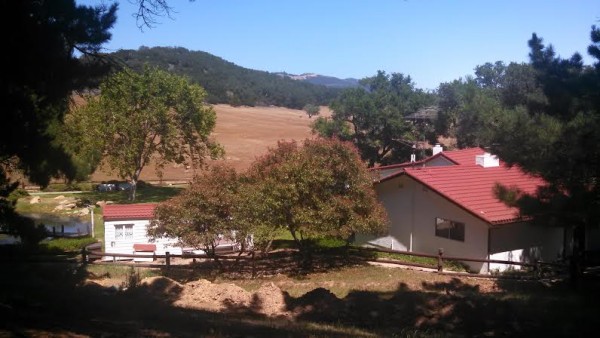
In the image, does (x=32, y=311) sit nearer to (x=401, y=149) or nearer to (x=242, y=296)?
(x=242, y=296)

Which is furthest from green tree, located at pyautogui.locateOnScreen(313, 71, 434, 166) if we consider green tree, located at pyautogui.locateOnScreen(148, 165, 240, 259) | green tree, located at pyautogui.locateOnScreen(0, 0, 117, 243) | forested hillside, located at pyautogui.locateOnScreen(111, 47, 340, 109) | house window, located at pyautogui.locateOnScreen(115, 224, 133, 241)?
forested hillside, located at pyautogui.locateOnScreen(111, 47, 340, 109)

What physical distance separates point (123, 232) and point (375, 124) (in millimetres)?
33952

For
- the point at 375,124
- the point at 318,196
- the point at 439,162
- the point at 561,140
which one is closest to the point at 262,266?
the point at 318,196

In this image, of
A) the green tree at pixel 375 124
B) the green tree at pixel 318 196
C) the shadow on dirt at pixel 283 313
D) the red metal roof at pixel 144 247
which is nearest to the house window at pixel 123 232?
the red metal roof at pixel 144 247

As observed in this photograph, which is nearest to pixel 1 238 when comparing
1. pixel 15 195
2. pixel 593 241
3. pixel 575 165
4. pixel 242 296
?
pixel 15 195

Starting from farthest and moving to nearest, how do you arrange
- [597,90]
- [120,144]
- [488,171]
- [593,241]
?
1. [120,144]
2. [488,171]
3. [593,241]
4. [597,90]

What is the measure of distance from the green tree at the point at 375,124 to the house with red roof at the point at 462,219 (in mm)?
26742

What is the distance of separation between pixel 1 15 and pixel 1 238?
22143 millimetres

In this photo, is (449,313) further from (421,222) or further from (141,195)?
(141,195)

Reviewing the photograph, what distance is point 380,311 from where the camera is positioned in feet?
42.8

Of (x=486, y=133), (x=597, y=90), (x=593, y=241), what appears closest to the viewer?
(x=597, y=90)

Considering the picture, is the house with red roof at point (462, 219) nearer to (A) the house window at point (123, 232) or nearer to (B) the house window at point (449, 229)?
(B) the house window at point (449, 229)

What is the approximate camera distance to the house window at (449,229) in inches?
937

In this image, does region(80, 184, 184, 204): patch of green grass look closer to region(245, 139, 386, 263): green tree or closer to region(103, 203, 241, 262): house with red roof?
region(103, 203, 241, 262): house with red roof
